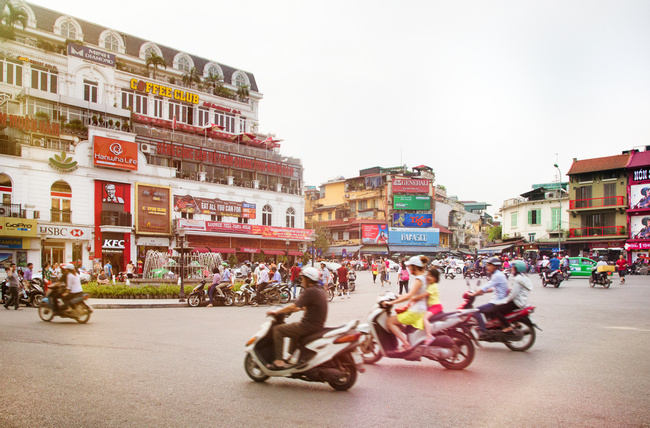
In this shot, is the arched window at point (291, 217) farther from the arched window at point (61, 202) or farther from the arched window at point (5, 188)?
the arched window at point (5, 188)

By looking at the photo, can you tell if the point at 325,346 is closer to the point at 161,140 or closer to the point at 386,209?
the point at 161,140

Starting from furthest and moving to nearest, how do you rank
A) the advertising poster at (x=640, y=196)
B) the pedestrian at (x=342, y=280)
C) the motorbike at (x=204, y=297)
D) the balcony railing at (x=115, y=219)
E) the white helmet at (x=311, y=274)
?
1. the advertising poster at (x=640, y=196)
2. the balcony railing at (x=115, y=219)
3. the pedestrian at (x=342, y=280)
4. the motorbike at (x=204, y=297)
5. the white helmet at (x=311, y=274)

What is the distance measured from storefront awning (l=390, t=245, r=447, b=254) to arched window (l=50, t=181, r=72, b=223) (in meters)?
43.3

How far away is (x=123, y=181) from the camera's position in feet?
137

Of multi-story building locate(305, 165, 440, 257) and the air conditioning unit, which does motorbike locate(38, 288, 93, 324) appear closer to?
the air conditioning unit

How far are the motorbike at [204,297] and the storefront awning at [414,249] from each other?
52140 millimetres

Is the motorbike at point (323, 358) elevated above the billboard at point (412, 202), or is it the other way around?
the billboard at point (412, 202)

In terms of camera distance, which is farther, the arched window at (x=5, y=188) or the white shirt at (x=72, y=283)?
the arched window at (x=5, y=188)

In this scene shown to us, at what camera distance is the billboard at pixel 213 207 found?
45.8 metres

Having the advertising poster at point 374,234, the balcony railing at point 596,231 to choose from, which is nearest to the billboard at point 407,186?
the advertising poster at point 374,234

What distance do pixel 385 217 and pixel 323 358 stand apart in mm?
66616

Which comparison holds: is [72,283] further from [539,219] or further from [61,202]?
[539,219]

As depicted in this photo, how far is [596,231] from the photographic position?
166 ft

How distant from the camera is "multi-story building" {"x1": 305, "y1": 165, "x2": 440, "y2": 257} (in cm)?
7062
